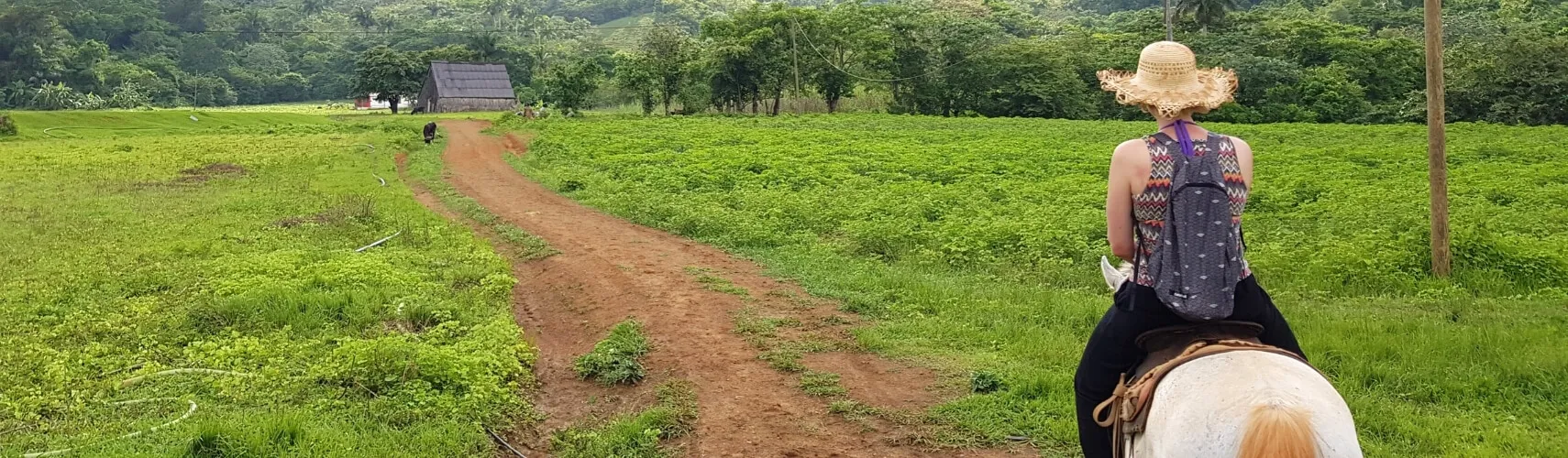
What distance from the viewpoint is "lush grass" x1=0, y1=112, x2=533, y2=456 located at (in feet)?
19.2

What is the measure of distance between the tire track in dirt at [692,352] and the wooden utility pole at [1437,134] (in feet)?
16.8

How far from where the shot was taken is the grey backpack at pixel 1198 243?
124 inches

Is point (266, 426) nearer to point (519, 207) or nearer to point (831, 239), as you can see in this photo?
point (831, 239)

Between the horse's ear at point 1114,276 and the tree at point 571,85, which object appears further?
the tree at point 571,85

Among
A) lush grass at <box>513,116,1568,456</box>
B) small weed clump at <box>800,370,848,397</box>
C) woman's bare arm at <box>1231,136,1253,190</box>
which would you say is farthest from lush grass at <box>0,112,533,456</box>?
woman's bare arm at <box>1231,136,1253,190</box>

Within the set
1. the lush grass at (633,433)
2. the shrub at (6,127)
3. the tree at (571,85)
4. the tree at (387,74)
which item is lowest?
the lush grass at (633,433)

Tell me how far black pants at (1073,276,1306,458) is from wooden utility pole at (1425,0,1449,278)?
266 inches

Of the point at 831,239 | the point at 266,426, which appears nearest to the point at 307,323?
the point at 266,426

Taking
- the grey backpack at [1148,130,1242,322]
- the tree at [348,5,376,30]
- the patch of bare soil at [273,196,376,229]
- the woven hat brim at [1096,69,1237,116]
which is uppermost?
the tree at [348,5,376,30]

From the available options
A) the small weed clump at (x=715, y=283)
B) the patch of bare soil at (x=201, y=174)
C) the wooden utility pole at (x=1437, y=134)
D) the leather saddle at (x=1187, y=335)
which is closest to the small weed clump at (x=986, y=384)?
the leather saddle at (x=1187, y=335)

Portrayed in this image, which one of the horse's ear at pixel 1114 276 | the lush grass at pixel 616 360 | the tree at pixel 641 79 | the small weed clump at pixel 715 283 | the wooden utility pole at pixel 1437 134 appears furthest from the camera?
the tree at pixel 641 79

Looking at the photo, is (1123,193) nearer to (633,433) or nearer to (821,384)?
(633,433)

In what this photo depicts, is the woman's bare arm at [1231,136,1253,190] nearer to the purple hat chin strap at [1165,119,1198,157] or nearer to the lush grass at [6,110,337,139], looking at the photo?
the purple hat chin strap at [1165,119,1198,157]

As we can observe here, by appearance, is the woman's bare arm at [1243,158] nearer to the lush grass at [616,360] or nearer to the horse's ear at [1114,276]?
the horse's ear at [1114,276]
